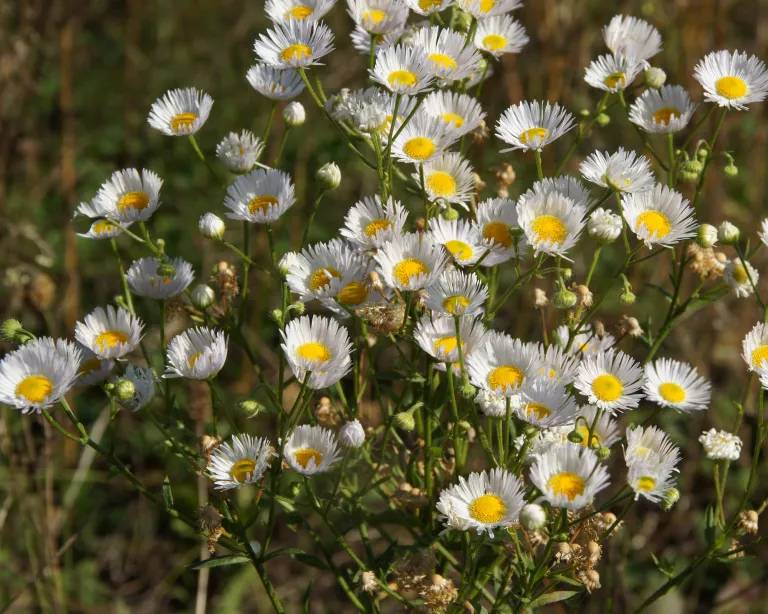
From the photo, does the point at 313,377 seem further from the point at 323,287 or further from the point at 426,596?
the point at 426,596

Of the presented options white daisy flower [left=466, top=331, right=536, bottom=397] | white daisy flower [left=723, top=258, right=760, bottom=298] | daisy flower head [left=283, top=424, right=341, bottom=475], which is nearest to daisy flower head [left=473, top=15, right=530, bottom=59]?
white daisy flower [left=723, top=258, right=760, bottom=298]

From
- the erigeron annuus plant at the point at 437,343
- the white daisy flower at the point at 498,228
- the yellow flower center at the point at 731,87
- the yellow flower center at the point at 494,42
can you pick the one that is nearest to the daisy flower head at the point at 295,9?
the erigeron annuus plant at the point at 437,343

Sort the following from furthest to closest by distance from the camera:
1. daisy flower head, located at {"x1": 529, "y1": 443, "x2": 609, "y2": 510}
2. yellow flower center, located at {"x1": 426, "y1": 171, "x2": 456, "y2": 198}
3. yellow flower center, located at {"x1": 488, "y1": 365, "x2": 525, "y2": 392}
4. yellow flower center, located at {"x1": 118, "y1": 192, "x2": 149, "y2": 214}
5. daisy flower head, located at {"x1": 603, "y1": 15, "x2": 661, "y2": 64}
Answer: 1. daisy flower head, located at {"x1": 603, "y1": 15, "x2": 661, "y2": 64}
2. yellow flower center, located at {"x1": 118, "y1": 192, "x2": 149, "y2": 214}
3. yellow flower center, located at {"x1": 426, "y1": 171, "x2": 456, "y2": 198}
4. yellow flower center, located at {"x1": 488, "y1": 365, "x2": 525, "y2": 392}
5. daisy flower head, located at {"x1": 529, "y1": 443, "x2": 609, "y2": 510}

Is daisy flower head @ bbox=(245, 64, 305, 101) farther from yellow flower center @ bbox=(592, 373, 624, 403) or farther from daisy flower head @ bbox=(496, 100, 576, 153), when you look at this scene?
yellow flower center @ bbox=(592, 373, 624, 403)

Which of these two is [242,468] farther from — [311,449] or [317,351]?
[317,351]

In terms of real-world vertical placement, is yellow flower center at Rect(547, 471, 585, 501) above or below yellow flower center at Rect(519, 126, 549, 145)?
below

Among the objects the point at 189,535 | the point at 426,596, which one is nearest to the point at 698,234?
the point at 426,596
